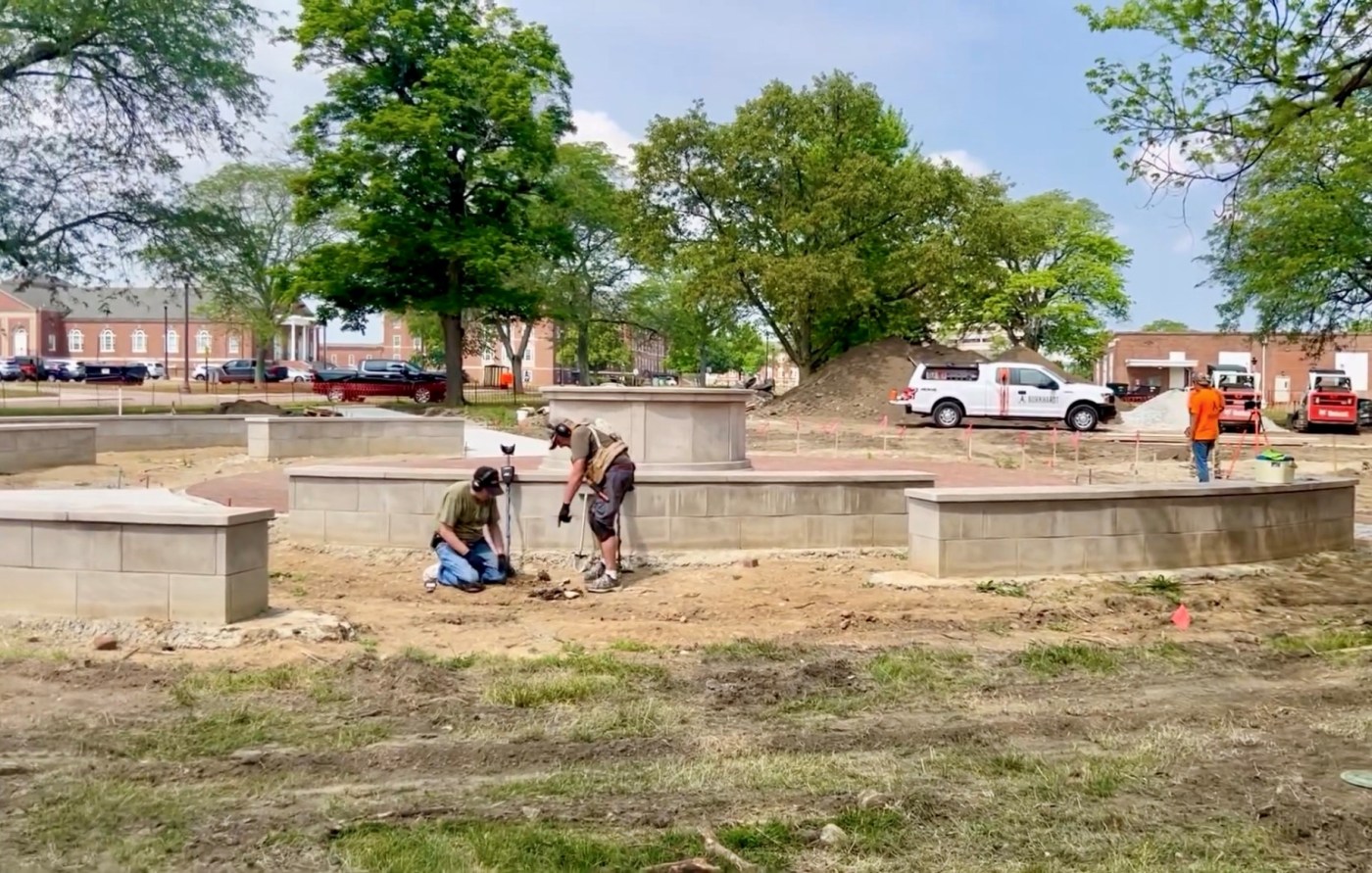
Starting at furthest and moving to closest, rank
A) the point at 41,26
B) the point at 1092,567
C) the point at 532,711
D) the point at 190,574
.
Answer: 1. the point at 41,26
2. the point at 1092,567
3. the point at 190,574
4. the point at 532,711

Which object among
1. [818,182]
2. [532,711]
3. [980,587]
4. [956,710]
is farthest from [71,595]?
[818,182]

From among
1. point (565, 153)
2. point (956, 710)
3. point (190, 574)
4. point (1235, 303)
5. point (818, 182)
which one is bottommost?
point (956, 710)

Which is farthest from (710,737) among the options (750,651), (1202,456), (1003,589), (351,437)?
(351,437)

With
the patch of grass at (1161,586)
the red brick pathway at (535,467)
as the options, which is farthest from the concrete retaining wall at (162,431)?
the patch of grass at (1161,586)

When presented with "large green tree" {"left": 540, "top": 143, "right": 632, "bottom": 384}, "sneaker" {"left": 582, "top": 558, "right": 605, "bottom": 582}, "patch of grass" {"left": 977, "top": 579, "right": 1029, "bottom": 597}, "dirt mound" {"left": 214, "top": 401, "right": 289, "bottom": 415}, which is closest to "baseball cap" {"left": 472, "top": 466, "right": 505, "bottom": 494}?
"sneaker" {"left": 582, "top": 558, "right": 605, "bottom": 582}

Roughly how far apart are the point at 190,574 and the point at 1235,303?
152 ft

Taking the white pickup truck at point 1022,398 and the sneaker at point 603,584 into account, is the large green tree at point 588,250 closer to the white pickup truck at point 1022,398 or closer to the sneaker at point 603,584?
the white pickup truck at point 1022,398

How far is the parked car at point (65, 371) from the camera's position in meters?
70.5

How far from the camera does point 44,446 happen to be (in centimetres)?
1772

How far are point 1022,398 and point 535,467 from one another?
20.1 meters

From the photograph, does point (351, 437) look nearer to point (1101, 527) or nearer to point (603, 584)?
point (603, 584)

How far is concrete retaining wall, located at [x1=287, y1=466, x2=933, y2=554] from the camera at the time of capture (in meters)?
11.2

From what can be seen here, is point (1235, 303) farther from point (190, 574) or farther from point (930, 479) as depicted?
point (190, 574)

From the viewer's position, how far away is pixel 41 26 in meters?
26.1
